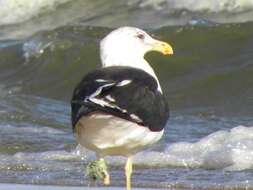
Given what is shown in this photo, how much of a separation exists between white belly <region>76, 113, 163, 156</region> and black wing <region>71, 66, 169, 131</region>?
47mm

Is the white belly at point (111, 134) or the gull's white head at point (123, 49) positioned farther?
the gull's white head at point (123, 49)

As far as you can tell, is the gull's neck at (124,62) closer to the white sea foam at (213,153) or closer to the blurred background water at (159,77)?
the blurred background water at (159,77)

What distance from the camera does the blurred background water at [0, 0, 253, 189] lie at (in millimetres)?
7805

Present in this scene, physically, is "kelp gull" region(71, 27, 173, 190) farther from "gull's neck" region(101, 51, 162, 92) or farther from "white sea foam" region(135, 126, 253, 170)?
"white sea foam" region(135, 126, 253, 170)

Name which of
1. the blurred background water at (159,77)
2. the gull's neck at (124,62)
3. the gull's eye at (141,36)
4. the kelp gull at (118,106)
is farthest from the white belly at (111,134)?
the blurred background water at (159,77)

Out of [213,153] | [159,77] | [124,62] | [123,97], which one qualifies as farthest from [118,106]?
[159,77]

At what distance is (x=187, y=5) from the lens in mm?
13984

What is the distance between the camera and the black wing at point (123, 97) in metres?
5.64

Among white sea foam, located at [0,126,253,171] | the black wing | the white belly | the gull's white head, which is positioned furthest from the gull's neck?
white sea foam, located at [0,126,253,171]

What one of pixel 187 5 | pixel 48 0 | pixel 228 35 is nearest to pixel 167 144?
pixel 228 35

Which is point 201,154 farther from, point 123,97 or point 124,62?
point 123,97

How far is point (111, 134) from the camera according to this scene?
5895 millimetres

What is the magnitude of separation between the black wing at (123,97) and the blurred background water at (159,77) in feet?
4.09

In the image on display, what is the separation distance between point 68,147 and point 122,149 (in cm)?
267
